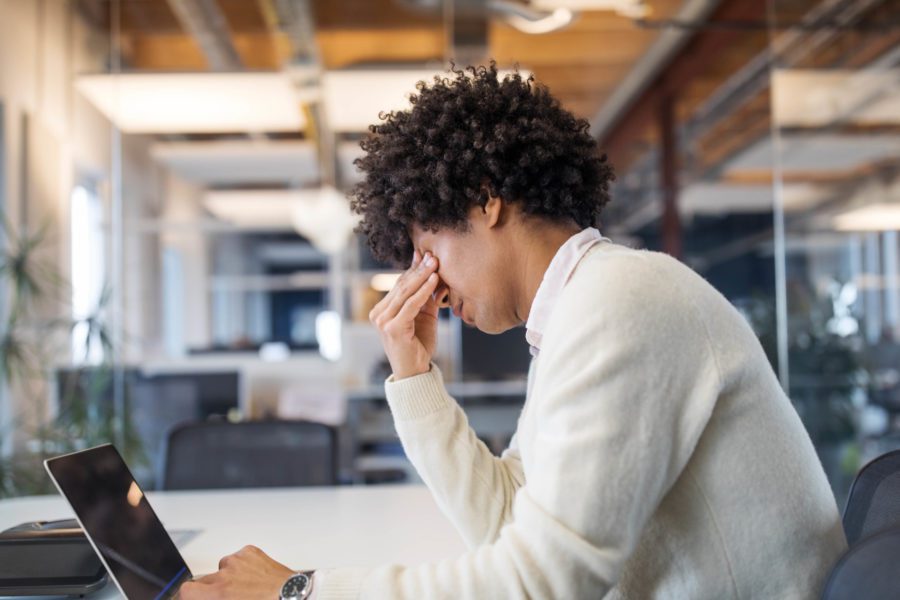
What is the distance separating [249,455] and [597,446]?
1625 mm

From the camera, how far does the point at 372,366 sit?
17.7ft

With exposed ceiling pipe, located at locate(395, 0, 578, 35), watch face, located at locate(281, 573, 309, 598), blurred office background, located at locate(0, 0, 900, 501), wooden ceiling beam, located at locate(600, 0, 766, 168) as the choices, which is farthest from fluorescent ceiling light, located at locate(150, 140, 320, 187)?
watch face, located at locate(281, 573, 309, 598)

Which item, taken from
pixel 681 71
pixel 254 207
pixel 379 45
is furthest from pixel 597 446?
pixel 681 71

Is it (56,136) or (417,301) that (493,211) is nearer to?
(417,301)

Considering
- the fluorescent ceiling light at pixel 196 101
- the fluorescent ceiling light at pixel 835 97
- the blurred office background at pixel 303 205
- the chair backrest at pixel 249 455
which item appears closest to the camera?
the chair backrest at pixel 249 455

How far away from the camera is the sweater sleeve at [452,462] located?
1.23 m

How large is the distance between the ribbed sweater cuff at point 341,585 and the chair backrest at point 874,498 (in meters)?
0.66

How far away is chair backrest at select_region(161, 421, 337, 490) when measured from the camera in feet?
7.37

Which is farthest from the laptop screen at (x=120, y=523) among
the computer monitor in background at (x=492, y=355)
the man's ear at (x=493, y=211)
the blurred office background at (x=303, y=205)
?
the computer monitor in background at (x=492, y=355)

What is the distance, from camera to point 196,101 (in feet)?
17.8

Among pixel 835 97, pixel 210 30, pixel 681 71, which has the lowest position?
pixel 835 97

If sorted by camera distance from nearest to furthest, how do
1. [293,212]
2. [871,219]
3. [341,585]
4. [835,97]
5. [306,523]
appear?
[341,585] → [306,523] → [871,219] → [835,97] → [293,212]

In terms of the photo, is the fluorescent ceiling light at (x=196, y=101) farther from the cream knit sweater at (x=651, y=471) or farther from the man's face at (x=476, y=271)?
the cream knit sweater at (x=651, y=471)

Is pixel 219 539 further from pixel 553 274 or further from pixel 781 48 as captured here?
pixel 781 48
